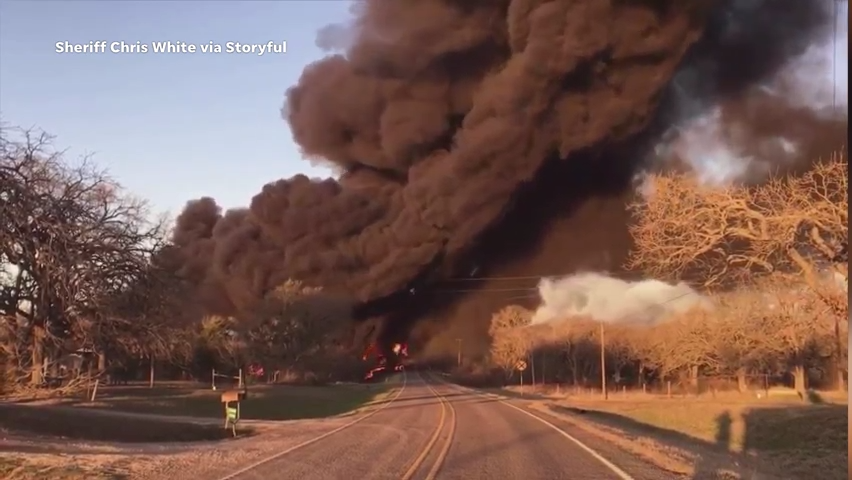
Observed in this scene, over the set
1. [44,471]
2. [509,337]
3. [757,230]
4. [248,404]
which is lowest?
[248,404]

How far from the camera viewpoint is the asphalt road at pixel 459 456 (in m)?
11.6

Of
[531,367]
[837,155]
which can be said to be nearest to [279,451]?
[837,155]

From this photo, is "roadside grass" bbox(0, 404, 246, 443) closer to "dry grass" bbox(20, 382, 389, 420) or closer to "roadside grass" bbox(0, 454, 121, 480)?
"dry grass" bbox(20, 382, 389, 420)

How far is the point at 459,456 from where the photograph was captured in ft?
46.2

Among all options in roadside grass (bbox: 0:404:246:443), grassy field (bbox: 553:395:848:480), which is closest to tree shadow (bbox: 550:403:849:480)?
grassy field (bbox: 553:395:848:480)

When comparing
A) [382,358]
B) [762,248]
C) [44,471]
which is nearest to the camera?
[44,471]

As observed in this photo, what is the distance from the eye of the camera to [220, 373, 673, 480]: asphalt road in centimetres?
1158

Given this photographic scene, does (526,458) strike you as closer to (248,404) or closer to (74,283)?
(74,283)

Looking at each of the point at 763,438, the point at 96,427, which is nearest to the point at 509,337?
the point at 96,427

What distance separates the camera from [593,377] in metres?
72.2

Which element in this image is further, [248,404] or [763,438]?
[248,404]

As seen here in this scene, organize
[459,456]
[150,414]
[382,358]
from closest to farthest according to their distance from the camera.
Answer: [459,456]
[150,414]
[382,358]

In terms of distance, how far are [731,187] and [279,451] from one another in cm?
1050

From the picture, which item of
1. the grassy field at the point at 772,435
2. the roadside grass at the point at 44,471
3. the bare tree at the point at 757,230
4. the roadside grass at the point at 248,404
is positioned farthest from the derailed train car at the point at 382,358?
the roadside grass at the point at 44,471
